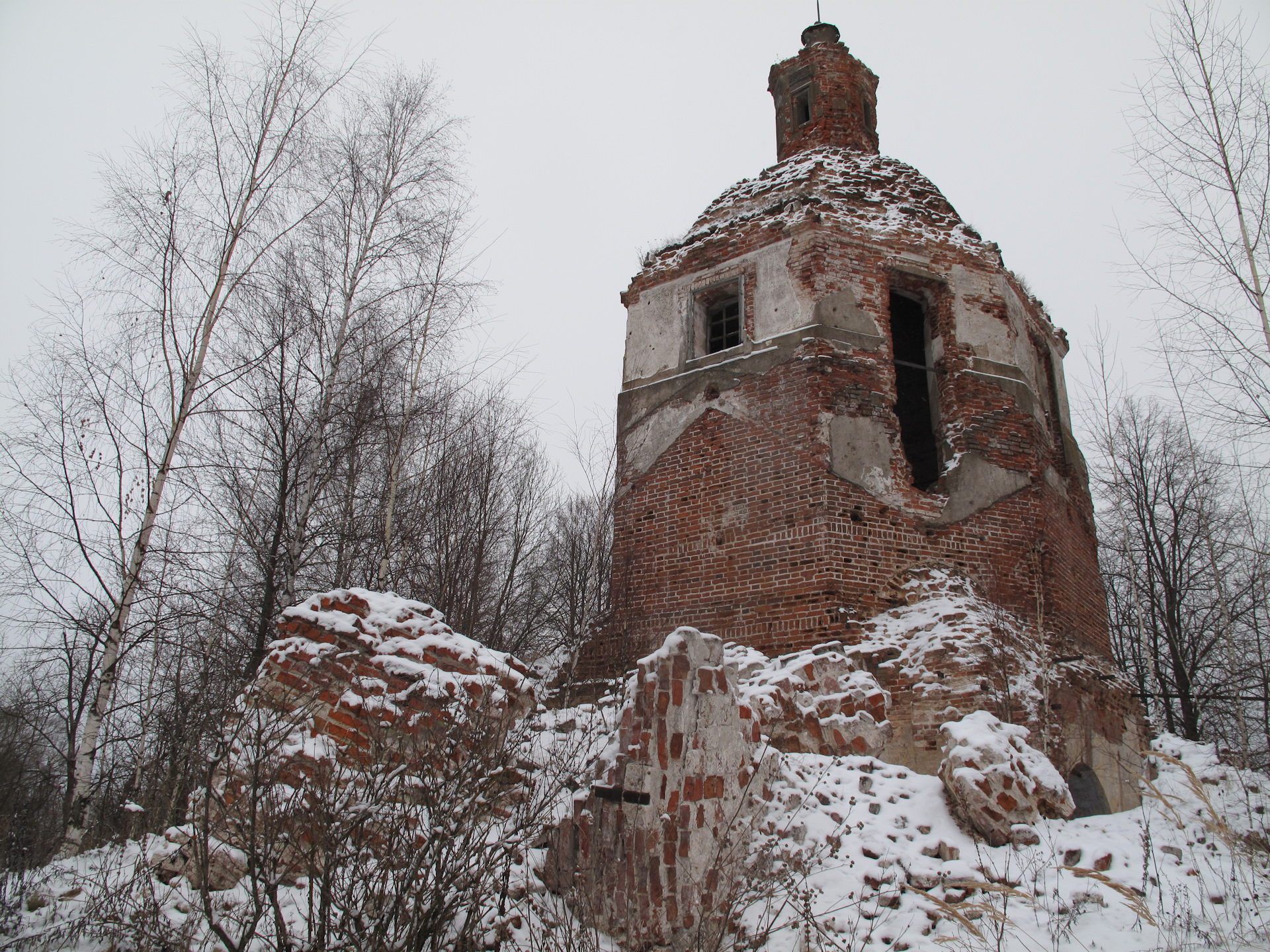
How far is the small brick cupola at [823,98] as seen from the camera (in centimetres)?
1325

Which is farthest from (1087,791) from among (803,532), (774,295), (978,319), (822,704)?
(774,295)

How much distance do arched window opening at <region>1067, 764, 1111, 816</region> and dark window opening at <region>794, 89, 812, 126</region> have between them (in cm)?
1053

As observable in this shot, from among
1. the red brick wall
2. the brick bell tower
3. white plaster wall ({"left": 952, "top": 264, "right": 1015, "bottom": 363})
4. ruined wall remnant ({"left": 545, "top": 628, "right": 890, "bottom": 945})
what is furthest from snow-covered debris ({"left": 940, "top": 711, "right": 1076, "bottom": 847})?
white plaster wall ({"left": 952, "top": 264, "right": 1015, "bottom": 363})

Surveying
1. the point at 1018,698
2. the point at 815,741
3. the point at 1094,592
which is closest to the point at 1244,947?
the point at 815,741

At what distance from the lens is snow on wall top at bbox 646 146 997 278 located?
1043cm

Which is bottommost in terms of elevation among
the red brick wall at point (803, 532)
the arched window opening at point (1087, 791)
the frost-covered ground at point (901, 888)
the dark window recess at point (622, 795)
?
the frost-covered ground at point (901, 888)

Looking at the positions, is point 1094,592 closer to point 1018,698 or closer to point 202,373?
point 1018,698

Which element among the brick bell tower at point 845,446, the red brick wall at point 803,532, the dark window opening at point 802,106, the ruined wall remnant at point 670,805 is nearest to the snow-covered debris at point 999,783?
the ruined wall remnant at point 670,805

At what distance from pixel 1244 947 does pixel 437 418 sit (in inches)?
411

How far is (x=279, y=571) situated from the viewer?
33.3 ft

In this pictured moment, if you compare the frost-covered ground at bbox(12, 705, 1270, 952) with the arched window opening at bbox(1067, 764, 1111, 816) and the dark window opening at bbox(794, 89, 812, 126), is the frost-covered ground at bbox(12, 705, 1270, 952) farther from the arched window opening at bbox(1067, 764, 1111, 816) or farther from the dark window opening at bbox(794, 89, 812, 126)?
the dark window opening at bbox(794, 89, 812, 126)

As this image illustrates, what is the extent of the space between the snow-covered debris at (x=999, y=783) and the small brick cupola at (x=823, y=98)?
9884 mm

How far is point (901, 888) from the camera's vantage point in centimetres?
462

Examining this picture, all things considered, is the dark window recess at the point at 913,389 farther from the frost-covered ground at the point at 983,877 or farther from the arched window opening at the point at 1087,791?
the frost-covered ground at the point at 983,877
